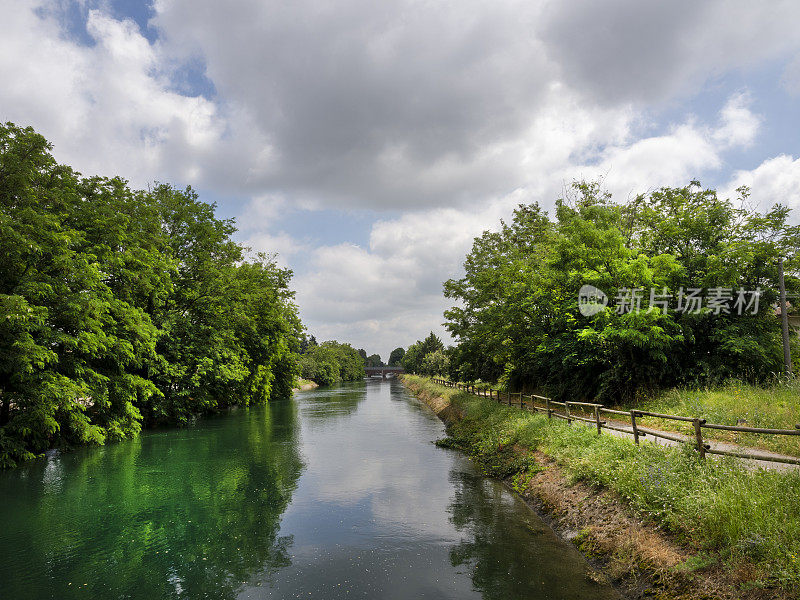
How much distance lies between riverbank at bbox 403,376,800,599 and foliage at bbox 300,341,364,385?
6838cm

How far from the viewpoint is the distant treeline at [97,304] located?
1741cm

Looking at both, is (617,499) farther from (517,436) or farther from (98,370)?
(98,370)

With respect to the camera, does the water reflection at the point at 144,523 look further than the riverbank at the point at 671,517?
Yes

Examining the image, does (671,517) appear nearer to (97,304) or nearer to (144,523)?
(144,523)

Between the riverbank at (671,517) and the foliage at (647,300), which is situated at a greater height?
the foliage at (647,300)

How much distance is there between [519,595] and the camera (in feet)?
25.2

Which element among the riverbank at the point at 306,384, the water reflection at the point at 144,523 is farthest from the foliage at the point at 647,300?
the riverbank at the point at 306,384

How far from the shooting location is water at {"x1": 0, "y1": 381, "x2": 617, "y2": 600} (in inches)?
323

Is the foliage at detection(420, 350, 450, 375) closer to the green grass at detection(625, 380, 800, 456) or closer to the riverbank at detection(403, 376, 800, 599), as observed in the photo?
the green grass at detection(625, 380, 800, 456)

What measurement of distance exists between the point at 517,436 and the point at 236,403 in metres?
37.4

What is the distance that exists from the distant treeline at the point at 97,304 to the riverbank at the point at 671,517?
1881 centimetres

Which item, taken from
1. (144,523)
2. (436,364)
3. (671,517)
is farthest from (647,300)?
(436,364)

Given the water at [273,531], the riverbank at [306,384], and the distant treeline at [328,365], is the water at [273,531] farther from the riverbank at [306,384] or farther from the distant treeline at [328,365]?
the riverbank at [306,384]

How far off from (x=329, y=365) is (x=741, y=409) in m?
102
